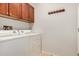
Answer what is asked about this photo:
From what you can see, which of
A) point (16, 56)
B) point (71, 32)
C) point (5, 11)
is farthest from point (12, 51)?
point (71, 32)

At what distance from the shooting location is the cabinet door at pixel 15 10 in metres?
2.55

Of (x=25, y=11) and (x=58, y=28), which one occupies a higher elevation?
(x=25, y=11)

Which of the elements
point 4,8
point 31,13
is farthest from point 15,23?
point 4,8

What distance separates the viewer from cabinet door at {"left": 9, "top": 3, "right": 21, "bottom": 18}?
255 cm

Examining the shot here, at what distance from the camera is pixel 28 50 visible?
2.41 m

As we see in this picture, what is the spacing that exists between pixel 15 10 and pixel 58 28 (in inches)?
51.3

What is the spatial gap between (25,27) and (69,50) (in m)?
1.40

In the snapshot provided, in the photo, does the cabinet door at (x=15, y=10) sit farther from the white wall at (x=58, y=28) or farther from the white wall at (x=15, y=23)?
the white wall at (x=58, y=28)

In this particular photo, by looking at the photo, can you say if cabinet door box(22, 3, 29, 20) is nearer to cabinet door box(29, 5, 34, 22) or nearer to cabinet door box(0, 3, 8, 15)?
cabinet door box(29, 5, 34, 22)

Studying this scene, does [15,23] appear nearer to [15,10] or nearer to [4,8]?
[15,10]

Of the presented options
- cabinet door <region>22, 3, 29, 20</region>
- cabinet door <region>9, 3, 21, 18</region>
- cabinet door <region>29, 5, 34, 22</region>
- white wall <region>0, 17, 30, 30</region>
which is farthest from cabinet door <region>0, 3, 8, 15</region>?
cabinet door <region>29, 5, 34, 22</region>

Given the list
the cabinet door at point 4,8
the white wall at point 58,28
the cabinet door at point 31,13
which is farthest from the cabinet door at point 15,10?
the white wall at point 58,28

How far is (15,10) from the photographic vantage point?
2729 millimetres

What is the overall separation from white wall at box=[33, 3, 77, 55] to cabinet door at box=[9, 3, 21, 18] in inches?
24.8
